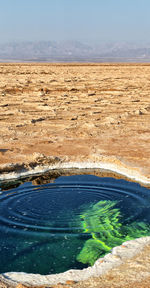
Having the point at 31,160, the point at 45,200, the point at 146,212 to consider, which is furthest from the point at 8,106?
the point at 146,212

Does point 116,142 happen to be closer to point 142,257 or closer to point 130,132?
point 130,132

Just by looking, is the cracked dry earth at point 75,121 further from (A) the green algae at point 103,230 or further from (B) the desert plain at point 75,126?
(A) the green algae at point 103,230

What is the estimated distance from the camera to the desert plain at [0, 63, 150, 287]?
6098mm

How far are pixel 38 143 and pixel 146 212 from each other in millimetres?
2950

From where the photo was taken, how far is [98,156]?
20.3 feet

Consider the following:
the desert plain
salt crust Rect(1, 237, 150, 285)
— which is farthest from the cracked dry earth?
salt crust Rect(1, 237, 150, 285)

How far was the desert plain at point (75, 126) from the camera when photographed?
20.0 feet

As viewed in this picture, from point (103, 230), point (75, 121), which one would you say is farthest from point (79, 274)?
point (75, 121)

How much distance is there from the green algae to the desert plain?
19.7 inches

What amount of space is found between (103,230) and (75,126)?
443cm

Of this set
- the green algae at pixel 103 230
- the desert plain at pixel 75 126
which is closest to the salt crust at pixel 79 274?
the desert plain at pixel 75 126

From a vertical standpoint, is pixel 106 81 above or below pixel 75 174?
above

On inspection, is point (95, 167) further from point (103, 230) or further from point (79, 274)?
point (79, 274)

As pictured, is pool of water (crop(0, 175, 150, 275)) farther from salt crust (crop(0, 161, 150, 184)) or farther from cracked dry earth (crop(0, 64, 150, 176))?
cracked dry earth (crop(0, 64, 150, 176))
